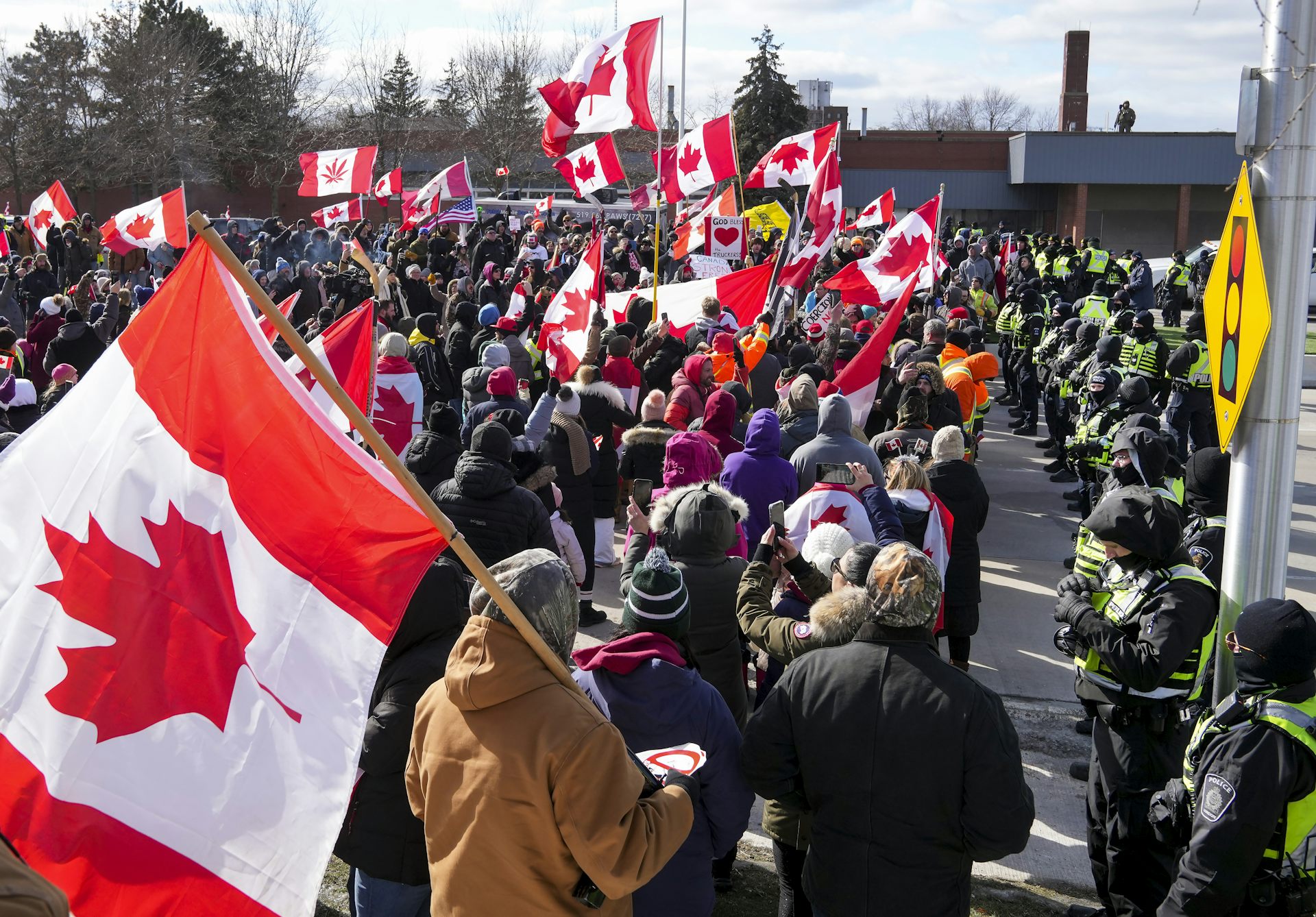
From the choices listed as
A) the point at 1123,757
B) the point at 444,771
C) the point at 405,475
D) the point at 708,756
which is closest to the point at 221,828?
the point at 444,771

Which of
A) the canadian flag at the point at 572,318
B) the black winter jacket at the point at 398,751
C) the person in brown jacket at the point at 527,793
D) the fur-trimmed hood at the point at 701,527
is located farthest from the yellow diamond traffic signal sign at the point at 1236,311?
the canadian flag at the point at 572,318

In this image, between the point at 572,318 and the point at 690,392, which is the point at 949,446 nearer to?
the point at 690,392

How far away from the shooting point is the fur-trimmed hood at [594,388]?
28.6 feet

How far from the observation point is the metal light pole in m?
3.73

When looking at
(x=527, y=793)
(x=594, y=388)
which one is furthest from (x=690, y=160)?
(x=527, y=793)

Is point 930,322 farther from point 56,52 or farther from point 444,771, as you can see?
point 56,52

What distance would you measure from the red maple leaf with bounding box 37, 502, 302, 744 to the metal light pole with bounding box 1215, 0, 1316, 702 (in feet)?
10.5

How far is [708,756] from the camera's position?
3451 millimetres

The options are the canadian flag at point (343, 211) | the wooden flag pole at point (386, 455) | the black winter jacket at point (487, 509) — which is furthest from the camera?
the canadian flag at point (343, 211)

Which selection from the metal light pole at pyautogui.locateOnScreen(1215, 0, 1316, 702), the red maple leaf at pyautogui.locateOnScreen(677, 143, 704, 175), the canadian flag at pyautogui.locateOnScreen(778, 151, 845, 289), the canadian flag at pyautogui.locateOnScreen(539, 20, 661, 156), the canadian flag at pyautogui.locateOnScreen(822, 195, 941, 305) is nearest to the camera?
the metal light pole at pyautogui.locateOnScreen(1215, 0, 1316, 702)

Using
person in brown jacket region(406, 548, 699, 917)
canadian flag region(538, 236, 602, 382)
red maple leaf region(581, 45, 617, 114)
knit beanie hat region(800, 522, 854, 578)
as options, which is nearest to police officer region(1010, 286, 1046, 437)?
red maple leaf region(581, 45, 617, 114)

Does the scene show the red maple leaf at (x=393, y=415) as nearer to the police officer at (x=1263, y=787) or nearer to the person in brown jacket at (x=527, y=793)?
the person in brown jacket at (x=527, y=793)

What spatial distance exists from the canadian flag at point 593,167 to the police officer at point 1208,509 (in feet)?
39.4

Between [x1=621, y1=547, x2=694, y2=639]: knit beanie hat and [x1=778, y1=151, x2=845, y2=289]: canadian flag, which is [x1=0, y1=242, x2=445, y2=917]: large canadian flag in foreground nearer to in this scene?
[x1=621, y1=547, x2=694, y2=639]: knit beanie hat
